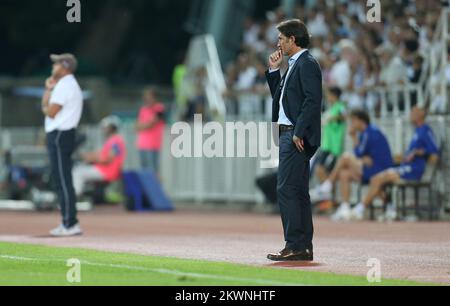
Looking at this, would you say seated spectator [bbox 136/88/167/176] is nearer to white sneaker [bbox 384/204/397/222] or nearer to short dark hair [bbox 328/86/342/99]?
short dark hair [bbox 328/86/342/99]

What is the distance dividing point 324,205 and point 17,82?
16.4 metres

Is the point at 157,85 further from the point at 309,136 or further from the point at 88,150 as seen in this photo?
the point at 309,136

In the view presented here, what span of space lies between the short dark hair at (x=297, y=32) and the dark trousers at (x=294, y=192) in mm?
883

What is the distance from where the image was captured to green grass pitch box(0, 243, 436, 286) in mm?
10133

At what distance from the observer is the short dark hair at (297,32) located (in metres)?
12.3

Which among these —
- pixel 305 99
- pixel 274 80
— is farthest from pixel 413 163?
pixel 305 99

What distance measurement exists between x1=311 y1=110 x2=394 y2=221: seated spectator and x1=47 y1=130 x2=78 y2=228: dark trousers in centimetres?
624

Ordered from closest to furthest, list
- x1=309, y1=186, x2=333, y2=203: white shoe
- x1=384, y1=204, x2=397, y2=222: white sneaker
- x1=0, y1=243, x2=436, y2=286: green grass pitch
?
x1=0, y1=243, x2=436, y2=286: green grass pitch, x1=384, y1=204, x2=397, y2=222: white sneaker, x1=309, y1=186, x2=333, y2=203: white shoe

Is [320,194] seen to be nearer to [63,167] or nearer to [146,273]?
[63,167]

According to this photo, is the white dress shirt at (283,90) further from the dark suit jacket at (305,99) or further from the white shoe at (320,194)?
the white shoe at (320,194)

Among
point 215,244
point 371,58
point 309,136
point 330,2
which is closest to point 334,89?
point 371,58

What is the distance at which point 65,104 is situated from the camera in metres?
16.9

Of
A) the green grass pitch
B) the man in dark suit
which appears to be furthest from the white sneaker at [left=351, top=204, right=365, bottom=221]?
the man in dark suit

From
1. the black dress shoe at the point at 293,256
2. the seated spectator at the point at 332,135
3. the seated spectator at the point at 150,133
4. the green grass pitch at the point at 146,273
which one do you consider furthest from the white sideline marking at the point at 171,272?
the seated spectator at the point at 150,133
